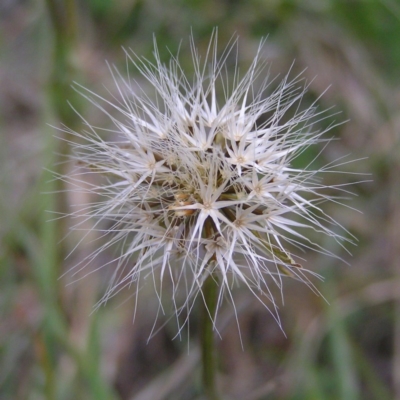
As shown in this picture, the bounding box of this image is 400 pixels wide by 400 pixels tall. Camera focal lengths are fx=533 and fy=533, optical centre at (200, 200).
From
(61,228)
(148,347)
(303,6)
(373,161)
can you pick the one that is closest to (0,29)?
(61,228)

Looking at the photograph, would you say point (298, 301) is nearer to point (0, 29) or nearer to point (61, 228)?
point (61, 228)

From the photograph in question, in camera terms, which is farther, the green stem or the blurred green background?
the blurred green background

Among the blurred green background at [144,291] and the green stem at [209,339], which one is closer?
the green stem at [209,339]

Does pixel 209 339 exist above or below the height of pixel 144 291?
below

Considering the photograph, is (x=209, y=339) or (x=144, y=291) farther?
(x=144, y=291)
